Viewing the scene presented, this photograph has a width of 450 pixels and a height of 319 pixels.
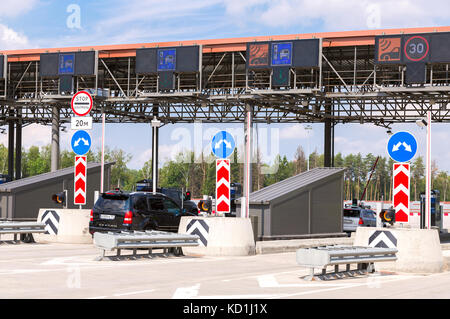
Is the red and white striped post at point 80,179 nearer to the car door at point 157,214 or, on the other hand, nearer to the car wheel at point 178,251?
the car door at point 157,214

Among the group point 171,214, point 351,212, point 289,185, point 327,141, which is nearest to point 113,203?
point 171,214

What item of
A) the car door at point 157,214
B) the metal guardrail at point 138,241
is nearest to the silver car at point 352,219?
the car door at point 157,214

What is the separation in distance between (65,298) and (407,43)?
93.6 ft

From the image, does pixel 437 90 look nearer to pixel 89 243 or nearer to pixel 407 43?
pixel 407 43

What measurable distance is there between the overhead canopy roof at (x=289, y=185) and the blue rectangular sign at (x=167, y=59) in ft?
53.9

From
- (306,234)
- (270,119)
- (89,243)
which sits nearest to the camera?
(89,243)

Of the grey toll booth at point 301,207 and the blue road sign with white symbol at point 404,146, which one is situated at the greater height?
the blue road sign with white symbol at point 404,146

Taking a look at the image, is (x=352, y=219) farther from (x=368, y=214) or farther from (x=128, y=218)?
(x=128, y=218)

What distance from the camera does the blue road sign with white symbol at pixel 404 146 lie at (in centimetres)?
1569

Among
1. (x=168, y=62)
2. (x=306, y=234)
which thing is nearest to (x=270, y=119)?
(x=168, y=62)

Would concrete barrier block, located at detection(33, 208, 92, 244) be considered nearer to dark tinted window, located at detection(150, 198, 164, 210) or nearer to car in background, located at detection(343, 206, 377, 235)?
dark tinted window, located at detection(150, 198, 164, 210)

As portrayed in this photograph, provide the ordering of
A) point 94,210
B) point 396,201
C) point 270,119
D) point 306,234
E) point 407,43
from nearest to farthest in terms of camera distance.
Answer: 1. point 396,201
2. point 94,210
3. point 306,234
4. point 407,43
5. point 270,119

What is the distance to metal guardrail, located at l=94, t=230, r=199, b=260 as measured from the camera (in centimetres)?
1625
